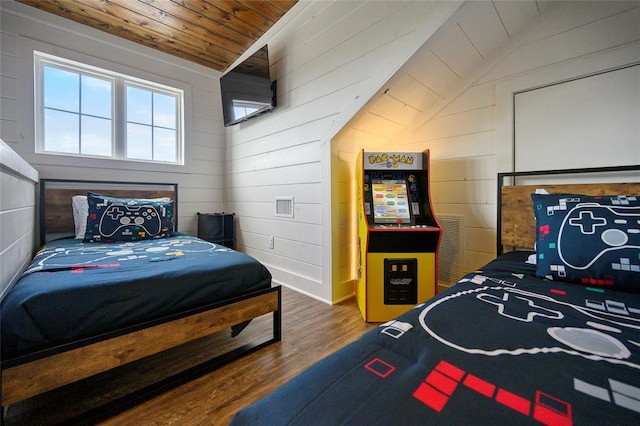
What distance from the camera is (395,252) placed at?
1.97 m

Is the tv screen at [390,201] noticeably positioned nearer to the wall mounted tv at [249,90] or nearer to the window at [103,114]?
the wall mounted tv at [249,90]

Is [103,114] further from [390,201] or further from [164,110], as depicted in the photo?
[390,201]

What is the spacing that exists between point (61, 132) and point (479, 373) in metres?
3.86

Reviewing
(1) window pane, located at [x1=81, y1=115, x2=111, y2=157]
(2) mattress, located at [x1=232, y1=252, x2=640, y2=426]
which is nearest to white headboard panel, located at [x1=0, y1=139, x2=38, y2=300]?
(1) window pane, located at [x1=81, y1=115, x2=111, y2=157]

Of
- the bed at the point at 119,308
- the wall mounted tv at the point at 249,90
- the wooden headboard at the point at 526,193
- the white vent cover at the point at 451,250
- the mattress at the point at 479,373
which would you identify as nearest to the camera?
the mattress at the point at 479,373

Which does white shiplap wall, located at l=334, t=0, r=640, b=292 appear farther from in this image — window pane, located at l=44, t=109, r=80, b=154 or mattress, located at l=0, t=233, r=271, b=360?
window pane, located at l=44, t=109, r=80, b=154

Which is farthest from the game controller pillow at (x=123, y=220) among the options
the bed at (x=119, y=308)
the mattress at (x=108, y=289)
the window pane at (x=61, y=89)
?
the window pane at (x=61, y=89)

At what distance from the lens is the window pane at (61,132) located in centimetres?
264

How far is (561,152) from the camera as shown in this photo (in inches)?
70.2

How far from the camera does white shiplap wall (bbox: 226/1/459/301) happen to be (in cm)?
193

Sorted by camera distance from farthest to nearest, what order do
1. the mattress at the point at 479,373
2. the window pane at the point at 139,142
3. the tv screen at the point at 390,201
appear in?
1. the window pane at the point at 139,142
2. the tv screen at the point at 390,201
3. the mattress at the point at 479,373

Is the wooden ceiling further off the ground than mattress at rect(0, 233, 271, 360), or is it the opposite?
the wooden ceiling

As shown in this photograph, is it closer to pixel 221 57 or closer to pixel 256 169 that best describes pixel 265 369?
pixel 256 169

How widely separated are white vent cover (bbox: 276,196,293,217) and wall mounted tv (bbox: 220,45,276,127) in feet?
3.21
